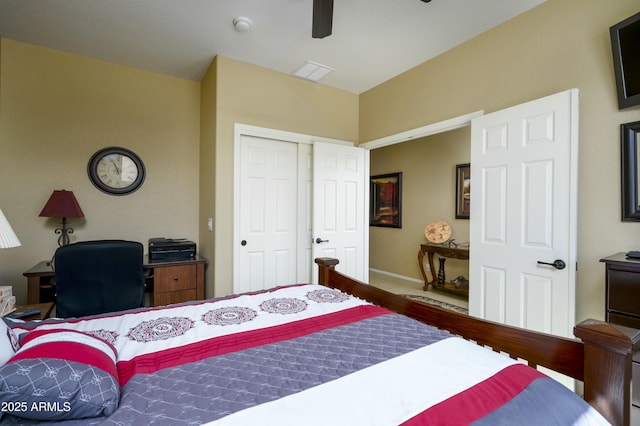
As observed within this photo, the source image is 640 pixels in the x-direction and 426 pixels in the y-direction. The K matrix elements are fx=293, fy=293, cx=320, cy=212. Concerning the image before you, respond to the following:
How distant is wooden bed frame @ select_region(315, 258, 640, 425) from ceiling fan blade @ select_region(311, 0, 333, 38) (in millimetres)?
1732

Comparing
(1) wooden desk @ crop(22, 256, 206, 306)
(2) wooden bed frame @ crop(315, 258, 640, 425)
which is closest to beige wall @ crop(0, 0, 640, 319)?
(1) wooden desk @ crop(22, 256, 206, 306)

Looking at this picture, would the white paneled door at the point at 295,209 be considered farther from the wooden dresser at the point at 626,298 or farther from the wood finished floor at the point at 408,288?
the wooden dresser at the point at 626,298

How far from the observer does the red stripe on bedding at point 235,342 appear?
103 centimetres

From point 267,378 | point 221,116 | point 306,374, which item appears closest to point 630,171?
point 306,374

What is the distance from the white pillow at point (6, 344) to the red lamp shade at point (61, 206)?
2176mm

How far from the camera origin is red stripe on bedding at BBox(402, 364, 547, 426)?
0.77 m

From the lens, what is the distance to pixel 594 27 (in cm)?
194

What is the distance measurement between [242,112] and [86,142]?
5.42ft

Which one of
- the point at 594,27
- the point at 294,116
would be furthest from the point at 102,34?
the point at 594,27

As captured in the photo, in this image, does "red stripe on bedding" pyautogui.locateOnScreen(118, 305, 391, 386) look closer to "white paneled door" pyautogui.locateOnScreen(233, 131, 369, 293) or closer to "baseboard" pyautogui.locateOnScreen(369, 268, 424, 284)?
"white paneled door" pyautogui.locateOnScreen(233, 131, 369, 293)

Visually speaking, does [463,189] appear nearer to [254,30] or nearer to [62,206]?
[254,30]

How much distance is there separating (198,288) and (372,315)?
7.30ft

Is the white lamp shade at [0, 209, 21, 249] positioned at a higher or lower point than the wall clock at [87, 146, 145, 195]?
lower

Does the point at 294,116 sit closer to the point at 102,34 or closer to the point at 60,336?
the point at 102,34
